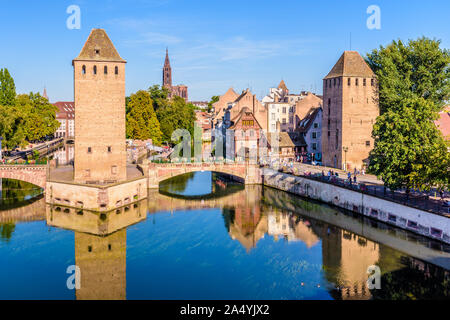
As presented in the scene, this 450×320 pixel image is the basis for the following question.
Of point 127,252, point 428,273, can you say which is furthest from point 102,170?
point 428,273

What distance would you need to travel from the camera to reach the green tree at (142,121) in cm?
8356

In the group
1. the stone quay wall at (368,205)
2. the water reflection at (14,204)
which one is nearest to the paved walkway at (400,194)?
the stone quay wall at (368,205)

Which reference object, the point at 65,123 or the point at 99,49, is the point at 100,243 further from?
the point at 65,123

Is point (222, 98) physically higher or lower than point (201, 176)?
higher

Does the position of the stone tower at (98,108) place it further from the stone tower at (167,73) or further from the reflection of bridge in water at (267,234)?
the stone tower at (167,73)

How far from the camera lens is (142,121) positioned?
83.8 meters

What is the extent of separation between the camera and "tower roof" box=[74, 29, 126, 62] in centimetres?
4556

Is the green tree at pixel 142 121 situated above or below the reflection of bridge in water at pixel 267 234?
above

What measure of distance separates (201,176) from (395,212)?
132 feet

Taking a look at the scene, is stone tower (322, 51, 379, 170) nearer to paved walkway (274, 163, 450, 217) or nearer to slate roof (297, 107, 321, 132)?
paved walkway (274, 163, 450, 217)

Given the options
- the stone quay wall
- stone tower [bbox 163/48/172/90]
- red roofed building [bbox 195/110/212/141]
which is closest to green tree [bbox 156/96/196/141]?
red roofed building [bbox 195/110/212/141]

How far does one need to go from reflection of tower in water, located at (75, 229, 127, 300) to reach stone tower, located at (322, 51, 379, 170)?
3019cm

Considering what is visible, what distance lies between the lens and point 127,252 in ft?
111

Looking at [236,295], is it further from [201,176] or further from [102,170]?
[201,176]
